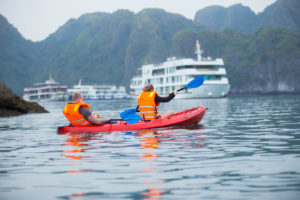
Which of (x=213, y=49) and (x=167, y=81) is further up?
(x=213, y=49)

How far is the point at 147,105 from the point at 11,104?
16.0 m

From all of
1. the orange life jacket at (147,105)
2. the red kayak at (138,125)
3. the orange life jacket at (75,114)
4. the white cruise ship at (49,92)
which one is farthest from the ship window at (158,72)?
the orange life jacket at (75,114)

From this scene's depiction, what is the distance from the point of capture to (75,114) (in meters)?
12.0

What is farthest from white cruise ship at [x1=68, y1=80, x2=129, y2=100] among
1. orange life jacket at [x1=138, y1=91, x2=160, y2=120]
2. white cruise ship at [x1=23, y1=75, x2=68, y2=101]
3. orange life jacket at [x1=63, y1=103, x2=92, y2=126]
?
orange life jacket at [x1=63, y1=103, x2=92, y2=126]

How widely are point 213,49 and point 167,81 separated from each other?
99.3m

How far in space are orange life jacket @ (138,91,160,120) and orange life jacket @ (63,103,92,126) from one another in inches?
67.9

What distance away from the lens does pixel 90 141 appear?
10180 millimetres

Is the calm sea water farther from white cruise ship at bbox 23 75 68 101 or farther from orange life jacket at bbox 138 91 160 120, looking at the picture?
white cruise ship at bbox 23 75 68 101

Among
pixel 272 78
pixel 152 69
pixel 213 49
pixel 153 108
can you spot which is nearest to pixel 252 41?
pixel 213 49

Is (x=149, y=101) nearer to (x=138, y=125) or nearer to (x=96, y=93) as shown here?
(x=138, y=125)

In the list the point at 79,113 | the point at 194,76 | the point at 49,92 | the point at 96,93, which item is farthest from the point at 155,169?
the point at 49,92

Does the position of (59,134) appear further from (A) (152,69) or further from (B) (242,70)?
(B) (242,70)

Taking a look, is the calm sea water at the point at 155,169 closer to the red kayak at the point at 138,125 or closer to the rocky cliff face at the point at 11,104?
the red kayak at the point at 138,125

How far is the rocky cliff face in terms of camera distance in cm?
2392
